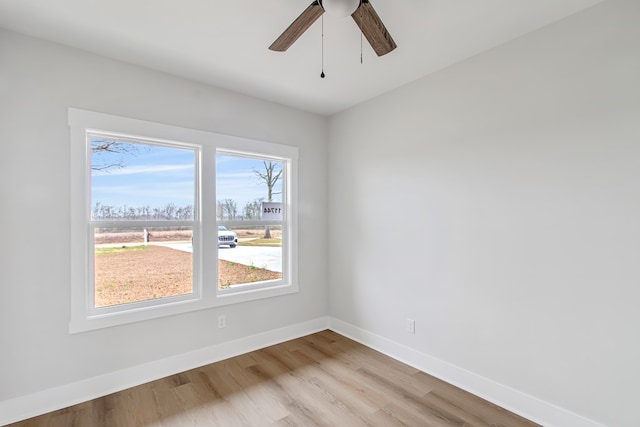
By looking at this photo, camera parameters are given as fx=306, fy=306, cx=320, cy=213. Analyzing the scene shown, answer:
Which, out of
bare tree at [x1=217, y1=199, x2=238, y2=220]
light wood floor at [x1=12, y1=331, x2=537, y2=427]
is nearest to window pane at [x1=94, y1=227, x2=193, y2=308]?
bare tree at [x1=217, y1=199, x2=238, y2=220]

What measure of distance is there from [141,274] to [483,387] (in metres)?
2.96

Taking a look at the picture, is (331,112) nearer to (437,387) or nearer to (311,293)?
(311,293)

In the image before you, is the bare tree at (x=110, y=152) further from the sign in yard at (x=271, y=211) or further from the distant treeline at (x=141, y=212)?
the sign in yard at (x=271, y=211)

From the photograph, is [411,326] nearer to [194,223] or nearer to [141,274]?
[194,223]

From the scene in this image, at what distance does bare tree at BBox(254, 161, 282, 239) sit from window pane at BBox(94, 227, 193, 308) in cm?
89

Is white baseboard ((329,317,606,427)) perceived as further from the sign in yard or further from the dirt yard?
the dirt yard

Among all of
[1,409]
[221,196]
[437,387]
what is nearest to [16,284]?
[1,409]

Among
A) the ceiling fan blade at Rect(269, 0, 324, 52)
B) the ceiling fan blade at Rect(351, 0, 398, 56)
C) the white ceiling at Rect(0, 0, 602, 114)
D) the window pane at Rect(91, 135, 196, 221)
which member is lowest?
the window pane at Rect(91, 135, 196, 221)

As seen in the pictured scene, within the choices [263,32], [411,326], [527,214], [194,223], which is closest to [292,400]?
[411,326]

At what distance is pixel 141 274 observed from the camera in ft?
8.82

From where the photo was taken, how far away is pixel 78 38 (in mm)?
2211

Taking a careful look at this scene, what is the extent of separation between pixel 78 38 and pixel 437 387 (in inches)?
150

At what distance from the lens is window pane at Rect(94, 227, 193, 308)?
98.6 inches

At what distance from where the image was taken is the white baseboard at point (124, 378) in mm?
2109
